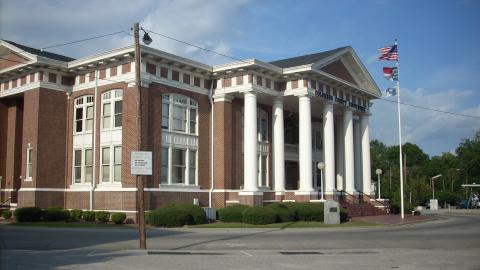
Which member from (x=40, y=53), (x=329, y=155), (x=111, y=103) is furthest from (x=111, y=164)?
(x=329, y=155)

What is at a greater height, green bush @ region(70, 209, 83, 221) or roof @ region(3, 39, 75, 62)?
roof @ region(3, 39, 75, 62)

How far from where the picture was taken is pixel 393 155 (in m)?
134

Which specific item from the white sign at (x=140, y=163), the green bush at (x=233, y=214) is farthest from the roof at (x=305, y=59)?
the white sign at (x=140, y=163)

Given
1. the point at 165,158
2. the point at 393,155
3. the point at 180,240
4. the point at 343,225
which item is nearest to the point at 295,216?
the point at 343,225

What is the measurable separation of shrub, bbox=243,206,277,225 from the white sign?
477 inches

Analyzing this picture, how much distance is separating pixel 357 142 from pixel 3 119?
2662 centimetres

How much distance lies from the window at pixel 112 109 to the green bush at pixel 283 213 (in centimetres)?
1027

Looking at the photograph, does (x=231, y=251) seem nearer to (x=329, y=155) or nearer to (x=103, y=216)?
(x=103, y=216)

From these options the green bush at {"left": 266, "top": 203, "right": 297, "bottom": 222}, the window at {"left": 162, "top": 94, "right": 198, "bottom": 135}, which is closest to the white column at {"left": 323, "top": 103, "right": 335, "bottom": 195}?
the green bush at {"left": 266, "top": 203, "right": 297, "bottom": 222}

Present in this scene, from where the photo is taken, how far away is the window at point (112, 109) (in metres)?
31.8

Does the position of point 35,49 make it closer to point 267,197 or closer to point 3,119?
point 3,119

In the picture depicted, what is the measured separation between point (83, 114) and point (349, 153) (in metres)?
19.1

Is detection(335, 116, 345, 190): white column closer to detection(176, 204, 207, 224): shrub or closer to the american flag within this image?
the american flag

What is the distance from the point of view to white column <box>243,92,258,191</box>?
3319 cm
